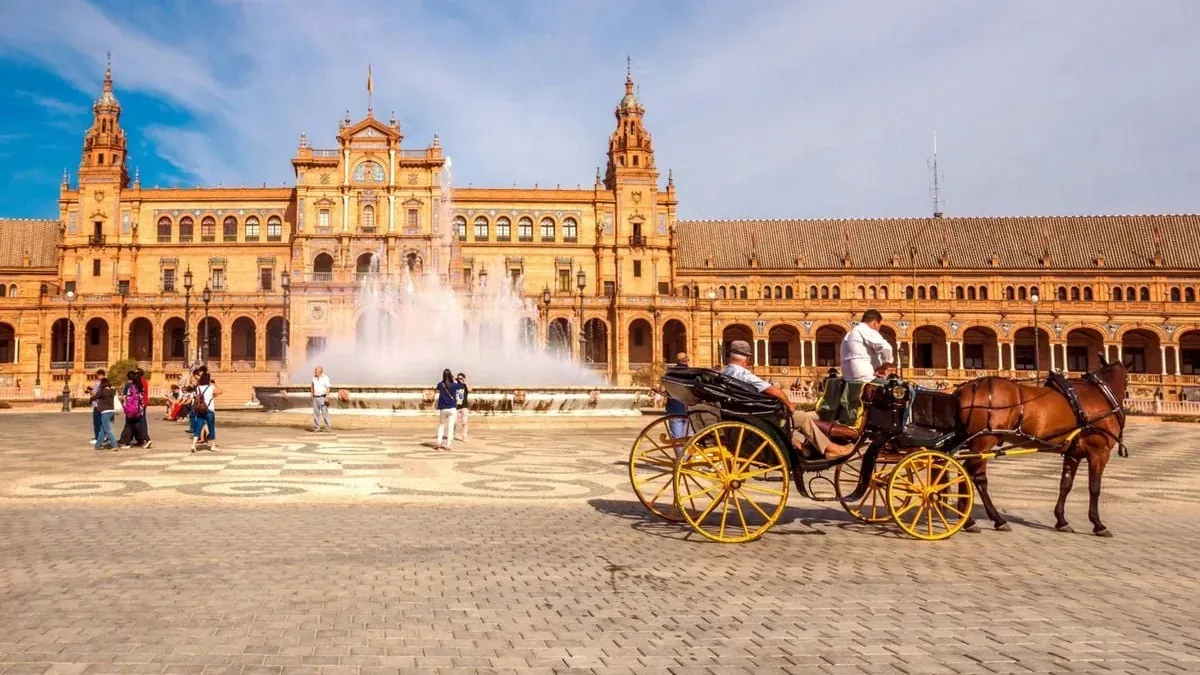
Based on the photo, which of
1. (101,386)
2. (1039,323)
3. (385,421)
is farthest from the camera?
(1039,323)

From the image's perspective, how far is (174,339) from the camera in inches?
2542

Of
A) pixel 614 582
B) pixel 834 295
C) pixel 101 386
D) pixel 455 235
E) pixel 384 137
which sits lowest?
pixel 614 582

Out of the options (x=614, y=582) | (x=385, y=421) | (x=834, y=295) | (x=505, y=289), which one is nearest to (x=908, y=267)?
(x=834, y=295)

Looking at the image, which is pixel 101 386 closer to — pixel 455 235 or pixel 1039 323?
pixel 455 235

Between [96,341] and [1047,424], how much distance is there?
238 feet

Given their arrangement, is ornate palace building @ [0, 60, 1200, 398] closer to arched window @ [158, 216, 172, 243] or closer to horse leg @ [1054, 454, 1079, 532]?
arched window @ [158, 216, 172, 243]

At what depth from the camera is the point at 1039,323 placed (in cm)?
6228

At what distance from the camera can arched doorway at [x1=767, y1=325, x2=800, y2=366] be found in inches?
2630

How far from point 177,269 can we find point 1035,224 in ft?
249

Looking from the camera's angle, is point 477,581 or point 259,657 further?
point 477,581

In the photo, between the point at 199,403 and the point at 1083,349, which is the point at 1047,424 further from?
the point at 1083,349

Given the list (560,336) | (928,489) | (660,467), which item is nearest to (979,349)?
(560,336)

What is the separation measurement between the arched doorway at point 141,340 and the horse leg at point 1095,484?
68484 millimetres

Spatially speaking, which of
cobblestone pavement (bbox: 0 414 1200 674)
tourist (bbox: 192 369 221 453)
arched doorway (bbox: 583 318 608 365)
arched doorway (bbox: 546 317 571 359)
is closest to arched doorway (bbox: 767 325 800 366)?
arched doorway (bbox: 583 318 608 365)
